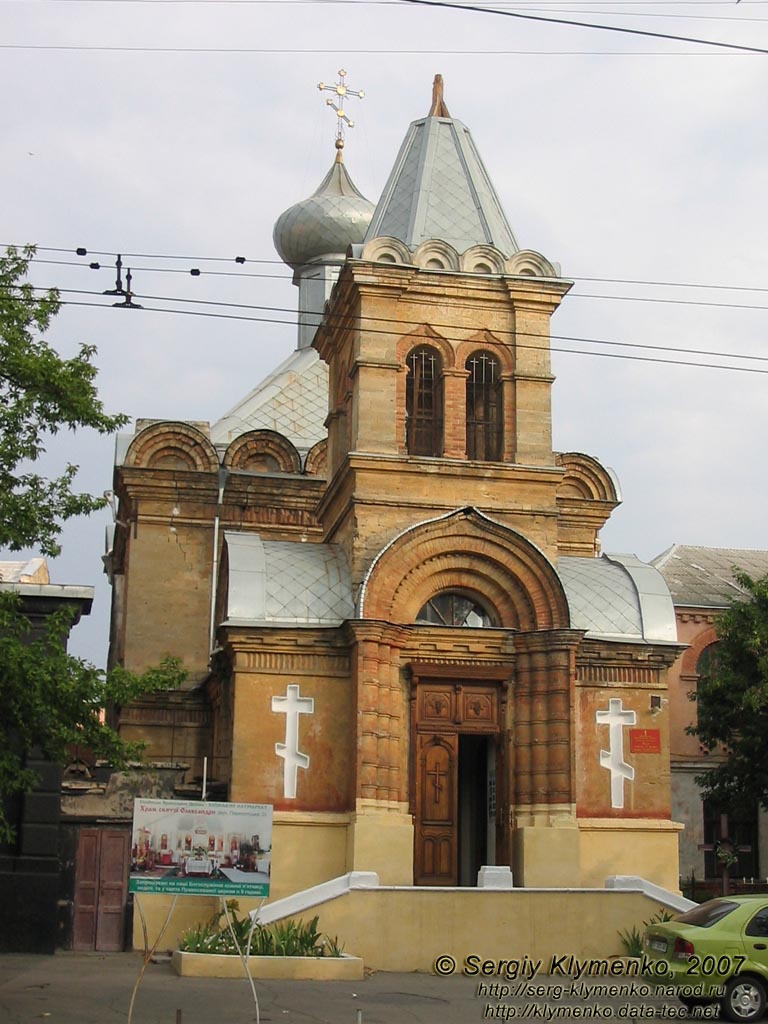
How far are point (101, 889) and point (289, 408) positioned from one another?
1342 cm

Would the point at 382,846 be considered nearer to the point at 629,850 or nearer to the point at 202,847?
the point at 629,850

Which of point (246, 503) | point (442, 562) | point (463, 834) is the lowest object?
point (463, 834)

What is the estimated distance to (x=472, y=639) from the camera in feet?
72.4

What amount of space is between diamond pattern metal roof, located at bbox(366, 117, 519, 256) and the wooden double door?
24.0ft

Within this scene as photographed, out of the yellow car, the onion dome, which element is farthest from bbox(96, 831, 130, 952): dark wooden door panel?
the onion dome

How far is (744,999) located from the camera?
14836mm

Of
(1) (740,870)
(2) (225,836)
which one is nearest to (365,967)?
(2) (225,836)

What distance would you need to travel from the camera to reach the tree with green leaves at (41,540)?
14.9 metres

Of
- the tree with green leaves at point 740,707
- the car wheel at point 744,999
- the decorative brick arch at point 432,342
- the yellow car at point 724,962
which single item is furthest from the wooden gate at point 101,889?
the tree with green leaves at point 740,707

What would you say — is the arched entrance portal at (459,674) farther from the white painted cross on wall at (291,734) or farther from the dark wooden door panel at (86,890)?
the dark wooden door panel at (86,890)

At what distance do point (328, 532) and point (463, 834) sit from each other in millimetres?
5396

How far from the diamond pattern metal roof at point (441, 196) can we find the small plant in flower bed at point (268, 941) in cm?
1098

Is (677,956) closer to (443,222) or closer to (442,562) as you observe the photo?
(442,562)

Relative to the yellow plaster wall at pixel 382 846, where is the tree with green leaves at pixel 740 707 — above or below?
above
